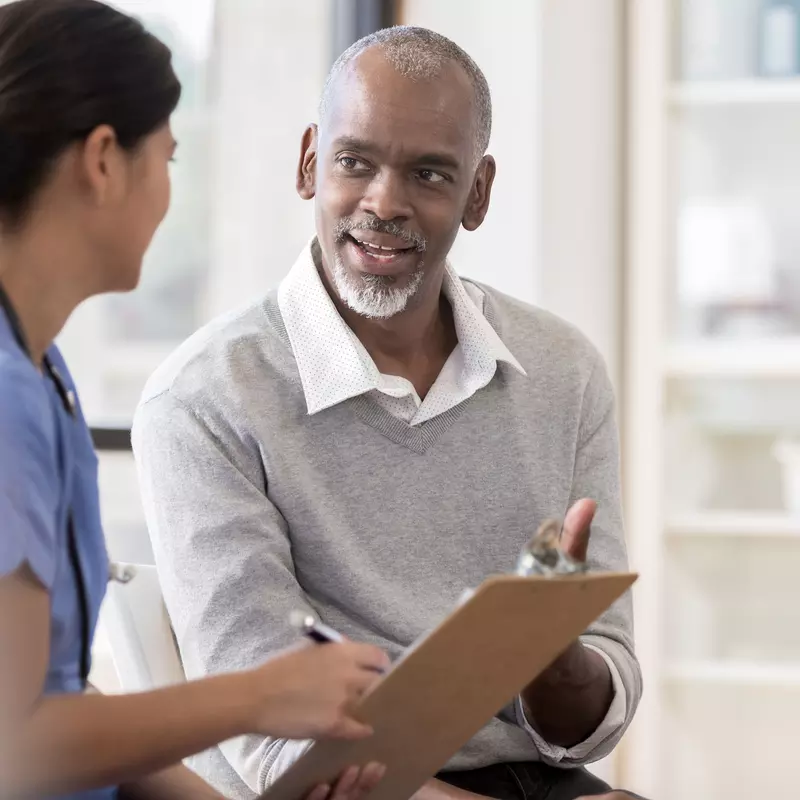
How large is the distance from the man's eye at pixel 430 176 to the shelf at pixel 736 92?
126 cm

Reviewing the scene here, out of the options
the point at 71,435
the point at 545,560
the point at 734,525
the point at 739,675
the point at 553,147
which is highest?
the point at 553,147

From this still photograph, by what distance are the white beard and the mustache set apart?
3 centimetres

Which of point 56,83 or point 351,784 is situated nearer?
point 56,83

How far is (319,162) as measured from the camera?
5.45 feet

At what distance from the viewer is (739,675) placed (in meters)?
2.78

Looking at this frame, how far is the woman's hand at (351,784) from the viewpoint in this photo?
114cm

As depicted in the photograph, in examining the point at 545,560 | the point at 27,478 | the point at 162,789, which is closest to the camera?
the point at 27,478

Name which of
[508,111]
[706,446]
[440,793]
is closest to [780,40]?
[508,111]

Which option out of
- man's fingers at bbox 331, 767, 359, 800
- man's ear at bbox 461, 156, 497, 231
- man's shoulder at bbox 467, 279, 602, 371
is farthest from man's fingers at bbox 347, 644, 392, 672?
man's ear at bbox 461, 156, 497, 231

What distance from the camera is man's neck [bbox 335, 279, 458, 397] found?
1.66 metres

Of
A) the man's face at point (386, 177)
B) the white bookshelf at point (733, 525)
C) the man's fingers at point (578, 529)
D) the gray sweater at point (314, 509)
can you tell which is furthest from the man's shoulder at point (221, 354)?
the white bookshelf at point (733, 525)

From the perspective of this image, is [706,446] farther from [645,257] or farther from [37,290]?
[37,290]

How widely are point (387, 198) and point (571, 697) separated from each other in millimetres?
651

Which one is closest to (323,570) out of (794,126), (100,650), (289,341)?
(289,341)
